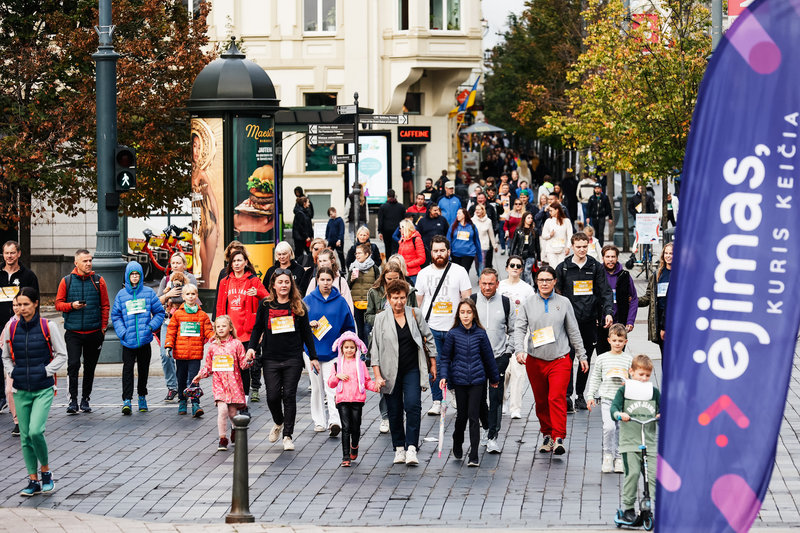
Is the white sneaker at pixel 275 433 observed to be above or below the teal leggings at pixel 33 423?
below

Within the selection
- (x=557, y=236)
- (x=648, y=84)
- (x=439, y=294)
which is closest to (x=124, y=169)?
(x=439, y=294)

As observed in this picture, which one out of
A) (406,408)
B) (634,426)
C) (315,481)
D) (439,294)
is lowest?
(315,481)

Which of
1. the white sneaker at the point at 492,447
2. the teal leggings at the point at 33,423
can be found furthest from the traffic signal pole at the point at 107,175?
the white sneaker at the point at 492,447

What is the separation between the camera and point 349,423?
1182 cm

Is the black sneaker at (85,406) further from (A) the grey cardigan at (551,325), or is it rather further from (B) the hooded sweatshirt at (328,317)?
(A) the grey cardigan at (551,325)

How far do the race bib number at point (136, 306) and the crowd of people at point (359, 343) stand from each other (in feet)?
0.04

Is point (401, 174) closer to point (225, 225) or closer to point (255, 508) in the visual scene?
point (225, 225)

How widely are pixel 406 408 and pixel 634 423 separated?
2.78 metres

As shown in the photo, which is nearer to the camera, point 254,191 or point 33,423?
point 33,423

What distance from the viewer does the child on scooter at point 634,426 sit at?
9.41 metres

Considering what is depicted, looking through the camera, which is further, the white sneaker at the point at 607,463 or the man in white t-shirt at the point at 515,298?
the man in white t-shirt at the point at 515,298

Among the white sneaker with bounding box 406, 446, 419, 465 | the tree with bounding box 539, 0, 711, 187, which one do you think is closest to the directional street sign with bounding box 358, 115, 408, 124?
the tree with bounding box 539, 0, 711, 187

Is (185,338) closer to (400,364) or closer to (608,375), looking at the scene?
(400,364)

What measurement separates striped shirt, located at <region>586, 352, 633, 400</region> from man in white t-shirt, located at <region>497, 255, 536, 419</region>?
2.17 metres
